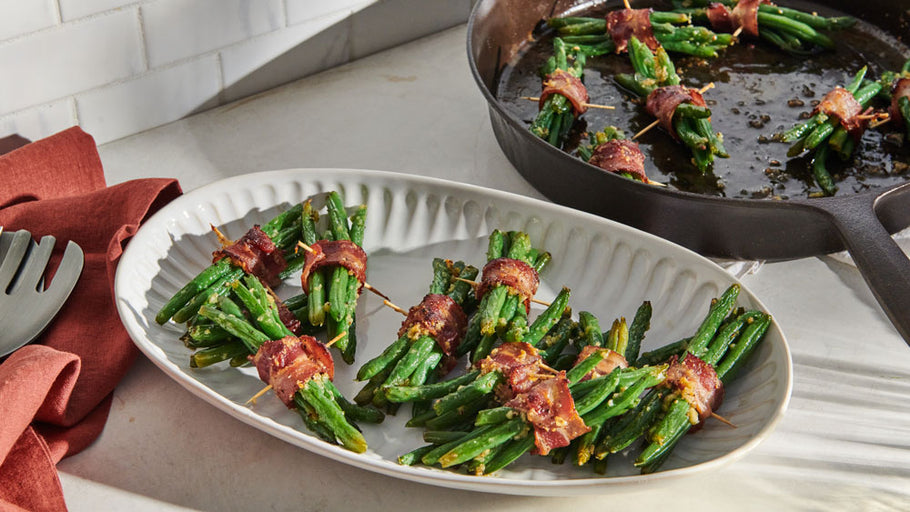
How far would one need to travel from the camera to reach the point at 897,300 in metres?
1.34

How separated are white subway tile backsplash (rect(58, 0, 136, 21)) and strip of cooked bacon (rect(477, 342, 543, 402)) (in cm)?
122

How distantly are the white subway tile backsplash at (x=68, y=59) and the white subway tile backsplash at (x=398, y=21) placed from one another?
2.10ft

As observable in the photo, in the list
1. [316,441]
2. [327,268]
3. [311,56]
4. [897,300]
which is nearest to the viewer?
[316,441]

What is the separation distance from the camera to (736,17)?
234cm

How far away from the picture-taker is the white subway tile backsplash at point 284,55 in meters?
2.27

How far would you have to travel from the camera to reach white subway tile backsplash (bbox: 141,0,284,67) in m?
2.06

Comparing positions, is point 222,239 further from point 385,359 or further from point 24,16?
point 24,16

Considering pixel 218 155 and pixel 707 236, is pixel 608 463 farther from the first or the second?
pixel 218 155

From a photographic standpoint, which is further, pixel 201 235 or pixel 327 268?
pixel 201 235

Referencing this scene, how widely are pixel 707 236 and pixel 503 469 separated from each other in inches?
26.2

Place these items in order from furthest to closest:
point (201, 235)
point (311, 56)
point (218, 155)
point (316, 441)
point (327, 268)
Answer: point (311, 56)
point (218, 155)
point (201, 235)
point (327, 268)
point (316, 441)

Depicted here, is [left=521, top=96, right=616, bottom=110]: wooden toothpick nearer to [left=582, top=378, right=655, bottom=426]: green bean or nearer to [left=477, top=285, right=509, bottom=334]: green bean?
[left=477, top=285, right=509, bottom=334]: green bean

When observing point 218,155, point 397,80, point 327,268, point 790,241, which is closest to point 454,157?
point 397,80

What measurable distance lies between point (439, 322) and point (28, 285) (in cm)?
73
